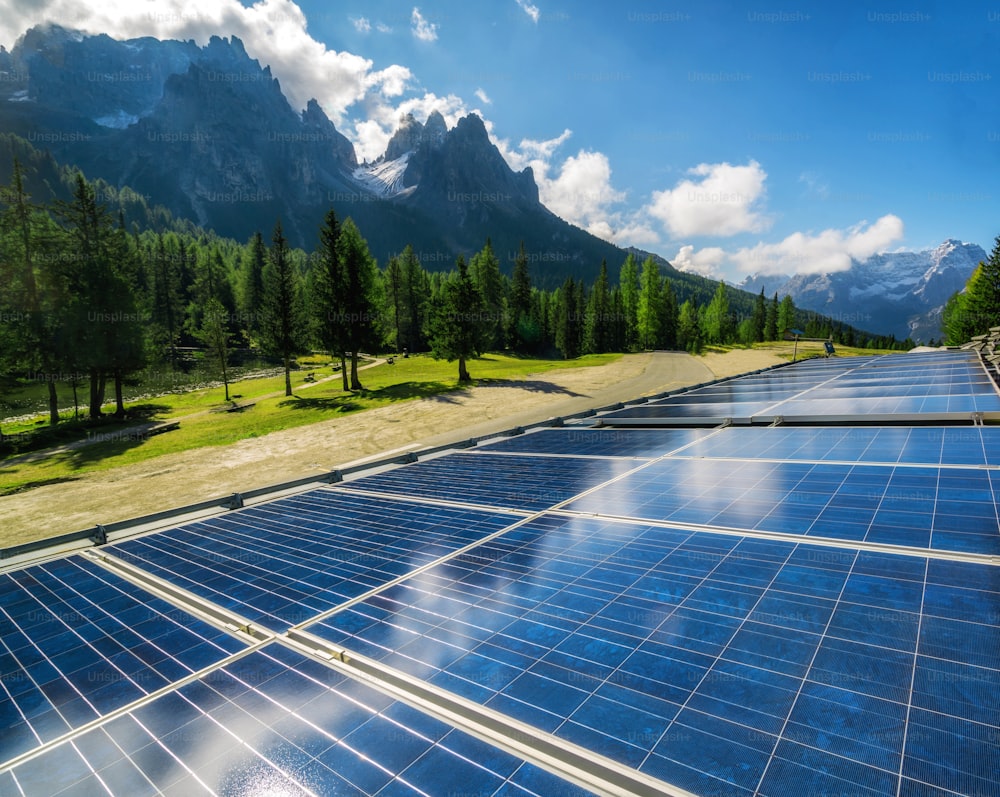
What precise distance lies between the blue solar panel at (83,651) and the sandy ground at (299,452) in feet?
25.7

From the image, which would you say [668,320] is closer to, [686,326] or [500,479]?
[686,326]

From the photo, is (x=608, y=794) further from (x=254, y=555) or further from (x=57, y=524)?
(x=57, y=524)

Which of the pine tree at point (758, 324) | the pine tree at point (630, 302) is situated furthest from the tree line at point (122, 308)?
the pine tree at point (758, 324)

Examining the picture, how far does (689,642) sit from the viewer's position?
16.6 ft

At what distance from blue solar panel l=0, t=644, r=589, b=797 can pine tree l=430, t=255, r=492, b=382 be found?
5544 cm

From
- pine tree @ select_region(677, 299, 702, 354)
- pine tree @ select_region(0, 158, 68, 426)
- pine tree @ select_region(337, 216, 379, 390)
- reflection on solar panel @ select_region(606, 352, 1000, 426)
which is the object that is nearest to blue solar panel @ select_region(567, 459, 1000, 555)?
reflection on solar panel @ select_region(606, 352, 1000, 426)

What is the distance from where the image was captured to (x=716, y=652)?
485 centimetres

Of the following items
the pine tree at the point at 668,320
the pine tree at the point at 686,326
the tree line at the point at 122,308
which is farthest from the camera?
the pine tree at the point at 668,320

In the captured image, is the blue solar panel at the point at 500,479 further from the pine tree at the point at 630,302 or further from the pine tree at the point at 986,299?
the pine tree at the point at 630,302

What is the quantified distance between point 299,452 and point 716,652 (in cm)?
3357

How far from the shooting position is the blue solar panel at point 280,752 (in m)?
3.75

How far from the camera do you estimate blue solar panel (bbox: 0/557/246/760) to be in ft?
16.6

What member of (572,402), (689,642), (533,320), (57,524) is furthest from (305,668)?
(533,320)

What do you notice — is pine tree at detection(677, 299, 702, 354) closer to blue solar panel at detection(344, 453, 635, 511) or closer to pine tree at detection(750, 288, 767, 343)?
pine tree at detection(750, 288, 767, 343)
